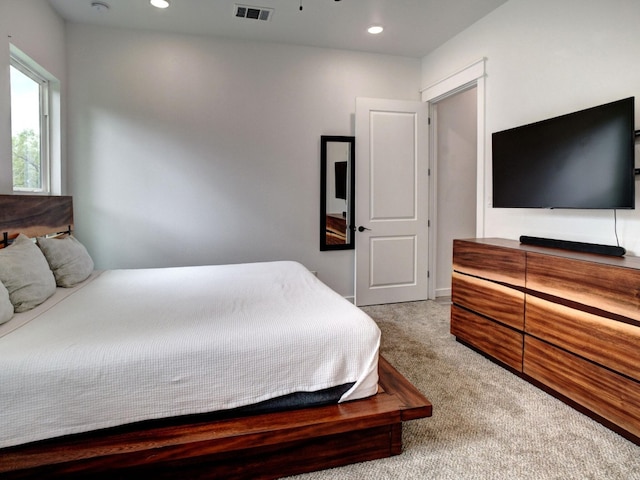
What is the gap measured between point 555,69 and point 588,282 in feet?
5.33

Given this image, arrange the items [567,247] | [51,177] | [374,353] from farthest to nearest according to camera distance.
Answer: [51,177]
[567,247]
[374,353]

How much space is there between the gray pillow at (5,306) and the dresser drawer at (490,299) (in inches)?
108

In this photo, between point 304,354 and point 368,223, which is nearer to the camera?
point 304,354

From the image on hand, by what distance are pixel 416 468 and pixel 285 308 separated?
2.96ft

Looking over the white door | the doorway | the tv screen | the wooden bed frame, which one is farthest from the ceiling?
the wooden bed frame

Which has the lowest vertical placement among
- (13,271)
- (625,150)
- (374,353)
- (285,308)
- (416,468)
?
(416,468)

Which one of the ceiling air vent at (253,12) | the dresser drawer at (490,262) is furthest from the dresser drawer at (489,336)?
the ceiling air vent at (253,12)

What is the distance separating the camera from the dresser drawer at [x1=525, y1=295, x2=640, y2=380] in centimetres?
182

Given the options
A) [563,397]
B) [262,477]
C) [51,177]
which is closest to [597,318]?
[563,397]

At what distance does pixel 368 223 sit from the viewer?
4.18 m

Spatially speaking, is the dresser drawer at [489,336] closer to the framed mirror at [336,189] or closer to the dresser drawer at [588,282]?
the dresser drawer at [588,282]

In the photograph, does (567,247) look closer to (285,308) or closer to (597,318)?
(597,318)

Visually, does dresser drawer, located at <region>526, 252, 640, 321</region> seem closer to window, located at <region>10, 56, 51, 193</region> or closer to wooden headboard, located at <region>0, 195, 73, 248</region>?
wooden headboard, located at <region>0, 195, 73, 248</region>

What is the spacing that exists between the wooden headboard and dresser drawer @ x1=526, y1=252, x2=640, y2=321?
124 inches
